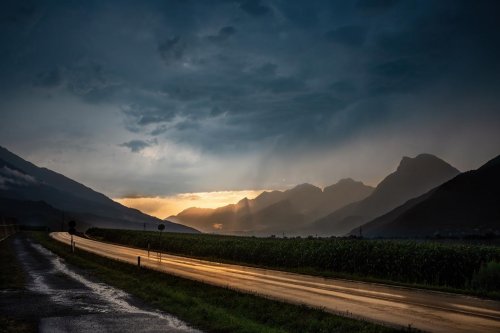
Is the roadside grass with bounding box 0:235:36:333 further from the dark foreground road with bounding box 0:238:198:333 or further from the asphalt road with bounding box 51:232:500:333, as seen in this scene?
the asphalt road with bounding box 51:232:500:333

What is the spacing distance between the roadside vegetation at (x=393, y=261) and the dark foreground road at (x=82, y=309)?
Answer: 51.9 ft

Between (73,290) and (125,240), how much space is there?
66.1 m

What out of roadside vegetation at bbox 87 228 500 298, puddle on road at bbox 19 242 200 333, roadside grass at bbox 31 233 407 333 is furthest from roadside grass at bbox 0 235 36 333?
roadside vegetation at bbox 87 228 500 298

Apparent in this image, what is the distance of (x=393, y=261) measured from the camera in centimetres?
3177

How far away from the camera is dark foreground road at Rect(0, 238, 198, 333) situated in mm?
14758

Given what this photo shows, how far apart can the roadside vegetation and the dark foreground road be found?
623 inches

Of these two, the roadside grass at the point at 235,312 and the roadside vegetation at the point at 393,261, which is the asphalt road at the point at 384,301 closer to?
the roadside grass at the point at 235,312

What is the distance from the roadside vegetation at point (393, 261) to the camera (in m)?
27.0

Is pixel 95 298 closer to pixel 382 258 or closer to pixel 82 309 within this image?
pixel 82 309

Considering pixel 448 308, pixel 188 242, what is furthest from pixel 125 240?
pixel 448 308

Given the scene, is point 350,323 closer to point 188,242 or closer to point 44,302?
point 44,302

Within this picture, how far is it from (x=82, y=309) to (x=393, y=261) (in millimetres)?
21413

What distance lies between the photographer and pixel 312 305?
61.3ft

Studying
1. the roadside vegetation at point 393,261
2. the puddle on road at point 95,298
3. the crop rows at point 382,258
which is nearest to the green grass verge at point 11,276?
the puddle on road at point 95,298
